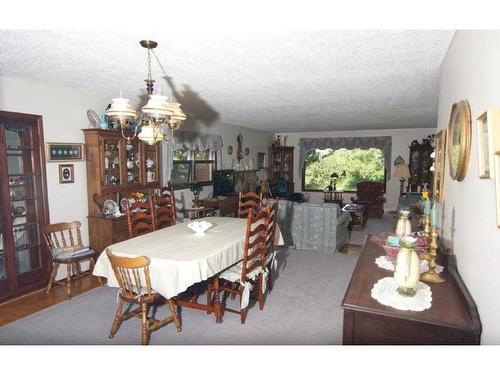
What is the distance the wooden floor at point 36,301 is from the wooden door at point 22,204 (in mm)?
134

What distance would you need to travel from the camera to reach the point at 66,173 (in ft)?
12.6

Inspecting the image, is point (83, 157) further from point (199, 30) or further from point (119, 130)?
point (199, 30)

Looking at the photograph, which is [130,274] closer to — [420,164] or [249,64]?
[249,64]

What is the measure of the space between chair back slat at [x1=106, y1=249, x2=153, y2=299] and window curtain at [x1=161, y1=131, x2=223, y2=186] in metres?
3.14

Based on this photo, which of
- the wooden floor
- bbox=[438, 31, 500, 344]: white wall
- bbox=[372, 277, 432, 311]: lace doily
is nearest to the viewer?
bbox=[438, 31, 500, 344]: white wall

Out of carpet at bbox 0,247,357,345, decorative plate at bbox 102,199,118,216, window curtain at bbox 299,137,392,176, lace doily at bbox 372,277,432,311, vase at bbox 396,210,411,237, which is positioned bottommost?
carpet at bbox 0,247,357,345

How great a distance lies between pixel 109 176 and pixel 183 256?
233cm

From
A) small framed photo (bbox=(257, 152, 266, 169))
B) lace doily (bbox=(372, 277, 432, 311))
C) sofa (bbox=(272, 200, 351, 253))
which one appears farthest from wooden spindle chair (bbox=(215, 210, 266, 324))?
small framed photo (bbox=(257, 152, 266, 169))

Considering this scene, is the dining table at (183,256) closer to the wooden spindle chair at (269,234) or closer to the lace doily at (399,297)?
the wooden spindle chair at (269,234)

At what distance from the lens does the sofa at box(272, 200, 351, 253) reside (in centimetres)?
484

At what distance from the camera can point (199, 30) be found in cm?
198

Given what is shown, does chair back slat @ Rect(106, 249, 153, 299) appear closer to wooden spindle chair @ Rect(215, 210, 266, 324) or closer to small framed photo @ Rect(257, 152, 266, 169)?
wooden spindle chair @ Rect(215, 210, 266, 324)

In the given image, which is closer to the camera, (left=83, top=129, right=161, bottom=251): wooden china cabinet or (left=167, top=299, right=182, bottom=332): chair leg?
(left=167, top=299, right=182, bottom=332): chair leg

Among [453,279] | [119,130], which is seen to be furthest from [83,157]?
[453,279]
